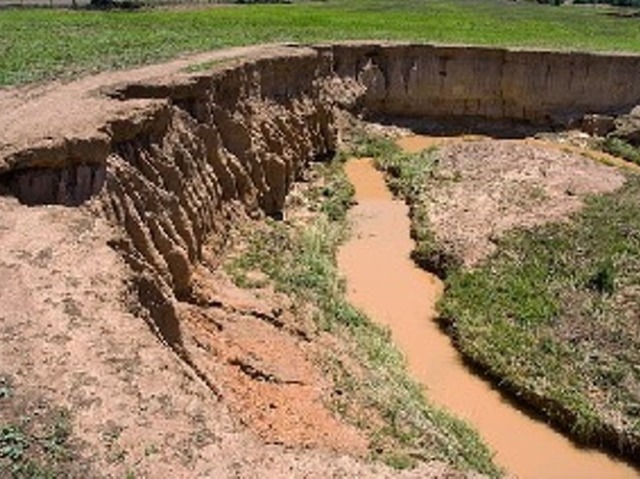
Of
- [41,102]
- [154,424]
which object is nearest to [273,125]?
[41,102]

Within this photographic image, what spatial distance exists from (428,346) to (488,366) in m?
1.79

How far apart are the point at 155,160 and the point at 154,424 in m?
10.2

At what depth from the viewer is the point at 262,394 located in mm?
16375

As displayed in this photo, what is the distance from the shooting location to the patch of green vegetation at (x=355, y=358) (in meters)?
15.3

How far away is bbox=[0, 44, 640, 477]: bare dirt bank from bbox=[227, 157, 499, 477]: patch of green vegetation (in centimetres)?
64

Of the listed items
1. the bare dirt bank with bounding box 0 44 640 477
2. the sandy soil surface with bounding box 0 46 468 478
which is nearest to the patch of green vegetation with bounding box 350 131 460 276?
the bare dirt bank with bounding box 0 44 640 477

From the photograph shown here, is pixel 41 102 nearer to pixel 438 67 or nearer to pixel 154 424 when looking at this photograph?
pixel 154 424

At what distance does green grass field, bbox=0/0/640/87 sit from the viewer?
99.3 feet

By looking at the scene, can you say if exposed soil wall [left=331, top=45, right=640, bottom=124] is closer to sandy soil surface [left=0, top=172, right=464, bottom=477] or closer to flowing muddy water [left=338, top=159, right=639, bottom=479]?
flowing muddy water [left=338, top=159, right=639, bottom=479]

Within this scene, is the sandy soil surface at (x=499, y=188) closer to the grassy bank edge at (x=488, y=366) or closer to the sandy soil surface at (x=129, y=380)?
the grassy bank edge at (x=488, y=366)

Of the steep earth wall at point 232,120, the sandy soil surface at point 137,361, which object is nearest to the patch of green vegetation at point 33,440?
the sandy soil surface at point 137,361

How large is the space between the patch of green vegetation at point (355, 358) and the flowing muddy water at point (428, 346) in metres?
0.59

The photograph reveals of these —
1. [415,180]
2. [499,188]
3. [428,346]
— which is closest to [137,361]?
[428,346]

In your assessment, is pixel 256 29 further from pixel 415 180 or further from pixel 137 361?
pixel 137 361
